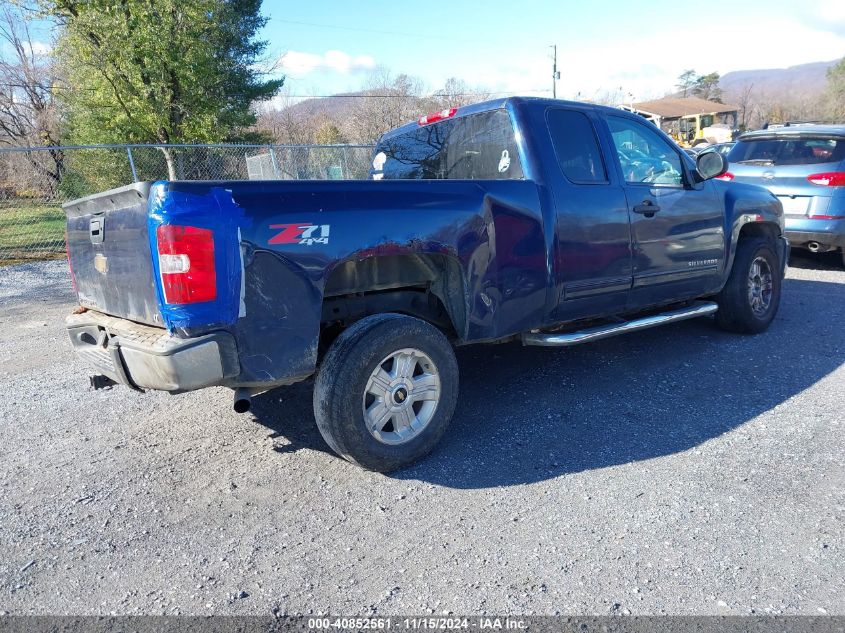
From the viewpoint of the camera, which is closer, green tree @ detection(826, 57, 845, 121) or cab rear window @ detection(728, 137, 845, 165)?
cab rear window @ detection(728, 137, 845, 165)

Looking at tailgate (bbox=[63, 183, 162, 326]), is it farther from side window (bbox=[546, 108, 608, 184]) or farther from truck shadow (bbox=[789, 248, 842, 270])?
truck shadow (bbox=[789, 248, 842, 270])

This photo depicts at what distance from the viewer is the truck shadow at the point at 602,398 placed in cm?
357

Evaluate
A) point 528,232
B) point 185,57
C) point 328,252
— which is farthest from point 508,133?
point 185,57

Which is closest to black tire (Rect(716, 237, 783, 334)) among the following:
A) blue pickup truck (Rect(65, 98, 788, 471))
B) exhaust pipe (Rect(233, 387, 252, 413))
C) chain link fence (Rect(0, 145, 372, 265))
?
blue pickup truck (Rect(65, 98, 788, 471))

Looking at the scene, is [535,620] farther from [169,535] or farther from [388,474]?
[169,535]

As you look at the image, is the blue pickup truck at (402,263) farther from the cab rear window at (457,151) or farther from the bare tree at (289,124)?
the bare tree at (289,124)

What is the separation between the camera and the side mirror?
5.02m

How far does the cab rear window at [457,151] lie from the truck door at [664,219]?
95cm

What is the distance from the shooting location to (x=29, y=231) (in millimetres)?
12008

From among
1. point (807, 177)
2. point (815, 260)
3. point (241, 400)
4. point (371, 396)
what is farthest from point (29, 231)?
point (815, 260)

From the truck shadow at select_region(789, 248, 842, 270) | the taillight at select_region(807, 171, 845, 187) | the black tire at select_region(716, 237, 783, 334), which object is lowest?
the truck shadow at select_region(789, 248, 842, 270)

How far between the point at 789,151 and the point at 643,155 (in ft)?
17.2

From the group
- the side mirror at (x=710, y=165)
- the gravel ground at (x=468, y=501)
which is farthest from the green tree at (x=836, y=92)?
the gravel ground at (x=468, y=501)

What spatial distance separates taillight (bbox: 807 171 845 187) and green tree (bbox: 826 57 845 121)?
211 ft
